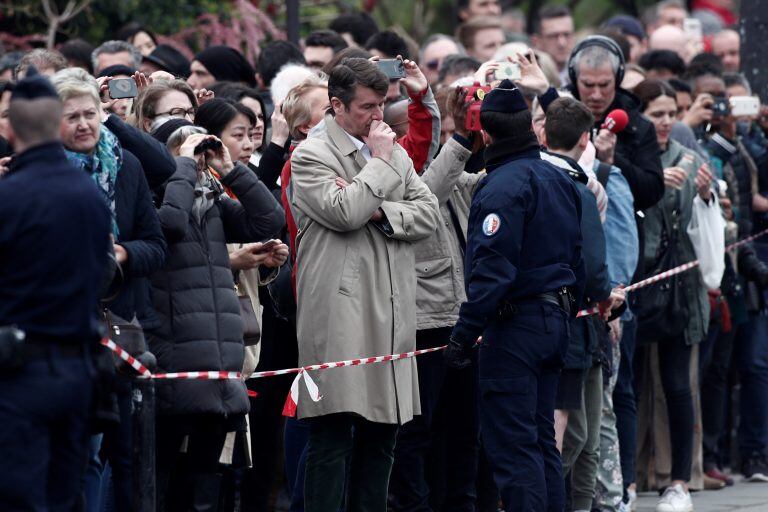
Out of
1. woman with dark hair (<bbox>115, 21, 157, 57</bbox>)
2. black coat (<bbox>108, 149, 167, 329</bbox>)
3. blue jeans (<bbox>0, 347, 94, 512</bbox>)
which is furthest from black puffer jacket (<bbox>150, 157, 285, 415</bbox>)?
woman with dark hair (<bbox>115, 21, 157, 57</bbox>)

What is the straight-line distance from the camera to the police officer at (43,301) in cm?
527

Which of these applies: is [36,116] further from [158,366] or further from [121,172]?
[158,366]

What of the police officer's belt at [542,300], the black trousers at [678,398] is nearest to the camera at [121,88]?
the police officer's belt at [542,300]

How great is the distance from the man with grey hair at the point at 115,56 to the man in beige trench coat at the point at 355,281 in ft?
10.1

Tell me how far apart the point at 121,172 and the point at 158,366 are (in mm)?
866

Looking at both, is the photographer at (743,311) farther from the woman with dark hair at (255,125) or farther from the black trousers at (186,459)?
the black trousers at (186,459)

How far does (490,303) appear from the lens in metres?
7.05

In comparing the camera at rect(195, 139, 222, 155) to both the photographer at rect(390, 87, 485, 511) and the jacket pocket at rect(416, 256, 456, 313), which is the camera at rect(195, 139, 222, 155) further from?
the jacket pocket at rect(416, 256, 456, 313)

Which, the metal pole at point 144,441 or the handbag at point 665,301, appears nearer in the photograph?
the metal pole at point 144,441

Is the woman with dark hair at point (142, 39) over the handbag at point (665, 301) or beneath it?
over

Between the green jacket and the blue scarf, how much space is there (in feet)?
13.4

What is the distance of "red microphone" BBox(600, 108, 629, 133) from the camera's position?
9.15m

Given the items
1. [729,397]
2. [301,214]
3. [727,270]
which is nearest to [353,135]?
[301,214]

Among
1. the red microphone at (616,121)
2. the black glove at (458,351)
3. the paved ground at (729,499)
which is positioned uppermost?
the red microphone at (616,121)
